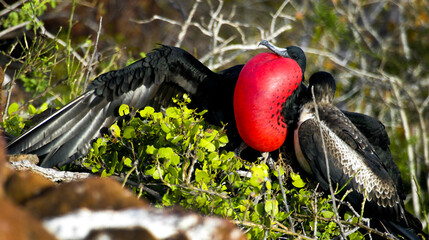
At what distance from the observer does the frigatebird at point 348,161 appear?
287cm

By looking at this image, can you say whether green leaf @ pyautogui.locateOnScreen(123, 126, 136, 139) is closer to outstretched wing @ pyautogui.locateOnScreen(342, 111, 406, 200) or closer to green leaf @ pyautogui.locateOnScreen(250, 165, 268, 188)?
green leaf @ pyautogui.locateOnScreen(250, 165, 268, 188)

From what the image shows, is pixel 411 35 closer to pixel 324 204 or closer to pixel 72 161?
pixel 324 204

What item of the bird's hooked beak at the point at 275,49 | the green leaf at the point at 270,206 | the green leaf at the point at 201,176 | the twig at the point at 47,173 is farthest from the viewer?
the bird's hooked beak at the point at 275,49

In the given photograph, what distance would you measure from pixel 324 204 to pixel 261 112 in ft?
1.91

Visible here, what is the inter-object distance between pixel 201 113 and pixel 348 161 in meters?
1.02

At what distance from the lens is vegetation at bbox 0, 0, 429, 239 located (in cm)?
217

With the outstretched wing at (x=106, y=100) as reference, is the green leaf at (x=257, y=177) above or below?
below

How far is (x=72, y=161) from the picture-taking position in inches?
102

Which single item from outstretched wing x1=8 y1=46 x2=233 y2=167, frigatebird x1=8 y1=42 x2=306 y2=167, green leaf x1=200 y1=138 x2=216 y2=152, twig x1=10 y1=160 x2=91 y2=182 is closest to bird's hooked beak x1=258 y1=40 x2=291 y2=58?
frigatebird x1=8 y1=42 x2=306 y2=167

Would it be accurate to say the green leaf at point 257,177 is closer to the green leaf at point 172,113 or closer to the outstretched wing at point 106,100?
the green leaf at point 172,113

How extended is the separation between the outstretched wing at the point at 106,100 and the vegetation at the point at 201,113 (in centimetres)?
13

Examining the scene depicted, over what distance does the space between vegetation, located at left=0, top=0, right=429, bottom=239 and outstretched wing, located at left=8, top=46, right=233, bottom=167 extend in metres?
0.13

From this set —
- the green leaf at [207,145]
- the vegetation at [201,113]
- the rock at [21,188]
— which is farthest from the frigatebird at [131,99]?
the rock at [21,188]

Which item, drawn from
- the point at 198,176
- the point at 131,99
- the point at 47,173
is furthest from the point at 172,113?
the point at 47,173
